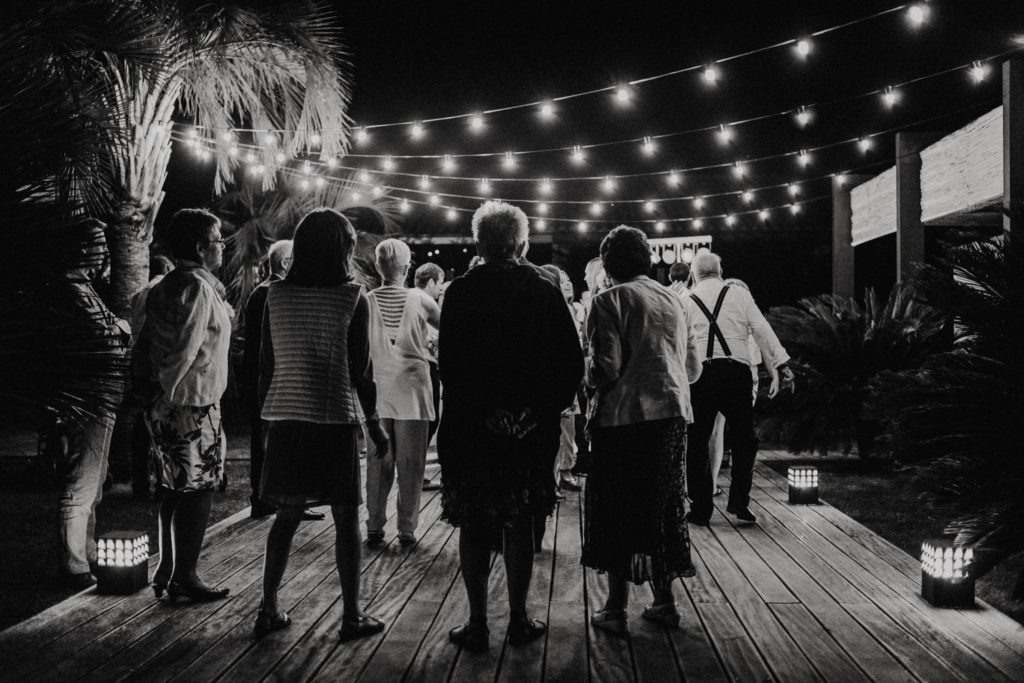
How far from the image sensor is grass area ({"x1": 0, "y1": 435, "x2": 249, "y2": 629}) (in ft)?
13.2

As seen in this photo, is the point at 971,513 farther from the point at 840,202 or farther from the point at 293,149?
Answer: the point at 840,202

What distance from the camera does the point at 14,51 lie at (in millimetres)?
2105

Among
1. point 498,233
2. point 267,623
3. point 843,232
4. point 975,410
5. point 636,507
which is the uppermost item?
point 843,232

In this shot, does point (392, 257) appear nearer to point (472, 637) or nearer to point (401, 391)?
point (401, 391)

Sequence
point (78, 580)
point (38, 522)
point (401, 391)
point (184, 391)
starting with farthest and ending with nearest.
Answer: point (38, 522), point (401, 391), point (78, 580), point (184, 391)

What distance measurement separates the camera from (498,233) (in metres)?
3.39

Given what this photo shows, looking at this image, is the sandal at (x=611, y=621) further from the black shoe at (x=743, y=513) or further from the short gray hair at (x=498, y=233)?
the black shoe at (x=743, y=513)

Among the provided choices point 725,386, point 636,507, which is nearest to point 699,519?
point 725,386

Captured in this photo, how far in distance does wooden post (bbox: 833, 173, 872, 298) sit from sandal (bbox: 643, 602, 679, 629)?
7758 mm

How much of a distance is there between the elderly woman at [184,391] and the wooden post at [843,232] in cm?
845

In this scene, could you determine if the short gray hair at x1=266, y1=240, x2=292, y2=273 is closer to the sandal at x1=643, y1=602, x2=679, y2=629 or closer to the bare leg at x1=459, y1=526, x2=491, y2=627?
the bare leg at x1=459, y1=526, x2=491, y2=627

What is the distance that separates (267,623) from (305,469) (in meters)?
0.63

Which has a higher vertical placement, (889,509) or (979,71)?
(979,71)

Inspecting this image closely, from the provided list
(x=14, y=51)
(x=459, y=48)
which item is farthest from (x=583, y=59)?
(x=14, y=51)
